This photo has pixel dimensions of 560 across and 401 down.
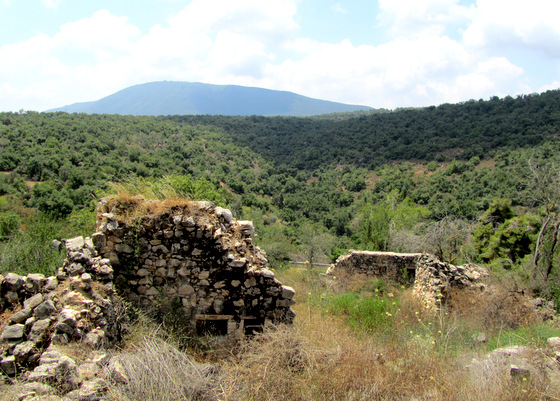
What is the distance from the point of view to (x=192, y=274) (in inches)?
203

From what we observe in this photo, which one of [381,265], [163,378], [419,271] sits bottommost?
[381,265]

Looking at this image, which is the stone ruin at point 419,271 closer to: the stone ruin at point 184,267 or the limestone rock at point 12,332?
the stone ruin at point 184,267

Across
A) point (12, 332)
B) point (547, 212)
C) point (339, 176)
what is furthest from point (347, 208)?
A: point (12, 332)

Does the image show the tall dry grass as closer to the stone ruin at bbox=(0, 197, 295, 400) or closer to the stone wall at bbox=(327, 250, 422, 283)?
the stone ruin at bbox=(0, 197, 295, 400)

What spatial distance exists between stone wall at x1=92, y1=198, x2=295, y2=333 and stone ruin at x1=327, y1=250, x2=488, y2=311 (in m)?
5.01

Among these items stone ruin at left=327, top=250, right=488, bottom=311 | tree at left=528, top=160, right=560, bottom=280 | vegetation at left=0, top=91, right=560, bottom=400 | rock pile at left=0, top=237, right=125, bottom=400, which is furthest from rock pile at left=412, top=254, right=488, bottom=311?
rock pile at left=0, top=237, right=125, bottom=400

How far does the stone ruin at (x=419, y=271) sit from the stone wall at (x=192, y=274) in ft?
16.4

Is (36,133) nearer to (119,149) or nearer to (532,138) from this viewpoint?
(119,149)

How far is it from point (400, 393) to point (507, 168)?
35.6 meters

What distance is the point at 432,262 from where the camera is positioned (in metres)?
10.5

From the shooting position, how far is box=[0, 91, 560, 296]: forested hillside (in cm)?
1350

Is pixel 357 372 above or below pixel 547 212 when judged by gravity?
below

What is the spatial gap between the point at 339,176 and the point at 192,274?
44900 mm

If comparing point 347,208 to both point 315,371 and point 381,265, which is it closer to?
point 381,265
